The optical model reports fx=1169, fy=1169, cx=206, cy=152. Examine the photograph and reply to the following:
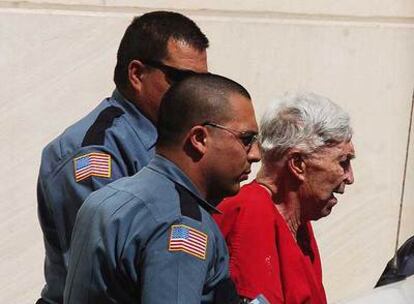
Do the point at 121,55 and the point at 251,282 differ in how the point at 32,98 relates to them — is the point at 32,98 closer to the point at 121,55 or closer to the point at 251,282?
the point at 121,55

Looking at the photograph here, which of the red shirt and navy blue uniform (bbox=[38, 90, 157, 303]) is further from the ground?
navy blue uniform (bbox=[38, 90, 157, 303])

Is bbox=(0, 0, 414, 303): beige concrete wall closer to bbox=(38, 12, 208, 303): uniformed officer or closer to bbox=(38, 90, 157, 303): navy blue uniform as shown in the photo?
bbox=(38, 12, 208, 303): uniformed officer

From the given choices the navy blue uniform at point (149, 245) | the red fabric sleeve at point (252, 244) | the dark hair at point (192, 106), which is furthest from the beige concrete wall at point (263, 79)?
the navy blue uniform at point (149, 245)

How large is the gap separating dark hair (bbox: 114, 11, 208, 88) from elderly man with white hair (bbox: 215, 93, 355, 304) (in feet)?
1.28

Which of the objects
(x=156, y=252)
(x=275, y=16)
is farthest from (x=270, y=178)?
(x=275, y=16)

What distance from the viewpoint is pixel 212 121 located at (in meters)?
2.93

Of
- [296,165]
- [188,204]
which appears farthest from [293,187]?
[188,204]

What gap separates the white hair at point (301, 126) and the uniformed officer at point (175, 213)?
69 cm

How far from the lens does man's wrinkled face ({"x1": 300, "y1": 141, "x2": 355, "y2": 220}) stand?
375cm

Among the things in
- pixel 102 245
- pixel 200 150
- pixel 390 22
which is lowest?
pixel 390 22

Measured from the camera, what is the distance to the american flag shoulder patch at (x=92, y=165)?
3.32 metres

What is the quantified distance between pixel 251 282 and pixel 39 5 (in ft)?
7.59

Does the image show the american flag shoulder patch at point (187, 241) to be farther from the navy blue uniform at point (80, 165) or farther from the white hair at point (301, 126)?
the white hair at point (301, 126)

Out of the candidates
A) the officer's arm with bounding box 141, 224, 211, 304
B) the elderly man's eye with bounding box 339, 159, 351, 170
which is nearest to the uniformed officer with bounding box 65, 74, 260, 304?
the officer's arm with bounding box 141, 224, 211, 304
